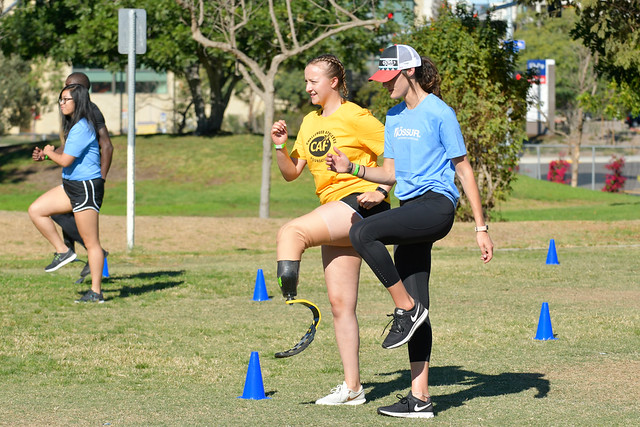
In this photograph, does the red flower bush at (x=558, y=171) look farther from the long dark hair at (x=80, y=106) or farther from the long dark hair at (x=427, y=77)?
the long dark hair at (x=427, y=77)

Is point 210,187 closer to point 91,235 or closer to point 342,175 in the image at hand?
point 91,235

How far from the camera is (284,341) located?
848cm

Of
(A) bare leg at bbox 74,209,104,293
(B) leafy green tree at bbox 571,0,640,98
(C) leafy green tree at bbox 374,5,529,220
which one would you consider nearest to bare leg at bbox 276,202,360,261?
(A) bare leg at bbox 74,209,104,293

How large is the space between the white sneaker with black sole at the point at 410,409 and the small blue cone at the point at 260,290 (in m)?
5.49

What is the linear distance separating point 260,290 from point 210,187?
22.5 m

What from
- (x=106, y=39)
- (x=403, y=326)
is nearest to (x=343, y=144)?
(x=403, y=326)

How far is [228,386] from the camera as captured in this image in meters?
6.76

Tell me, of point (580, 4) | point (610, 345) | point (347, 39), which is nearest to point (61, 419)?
point (610, 345)

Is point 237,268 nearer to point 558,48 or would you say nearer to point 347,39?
point 347,39

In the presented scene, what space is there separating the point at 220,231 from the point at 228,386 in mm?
12503

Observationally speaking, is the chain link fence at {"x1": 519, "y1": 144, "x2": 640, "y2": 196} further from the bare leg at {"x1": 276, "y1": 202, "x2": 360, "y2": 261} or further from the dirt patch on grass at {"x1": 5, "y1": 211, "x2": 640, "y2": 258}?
the bare leg at {"x1": 276, "y1": 202, "x2": 360, "y2": 261}

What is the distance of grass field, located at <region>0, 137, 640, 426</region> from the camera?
19.5 ft

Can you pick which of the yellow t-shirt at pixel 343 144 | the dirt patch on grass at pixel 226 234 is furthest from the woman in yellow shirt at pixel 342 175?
the dirt patch on grass at pixel 226 234

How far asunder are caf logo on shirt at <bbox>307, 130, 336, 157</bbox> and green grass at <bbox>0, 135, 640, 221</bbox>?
19728mm
